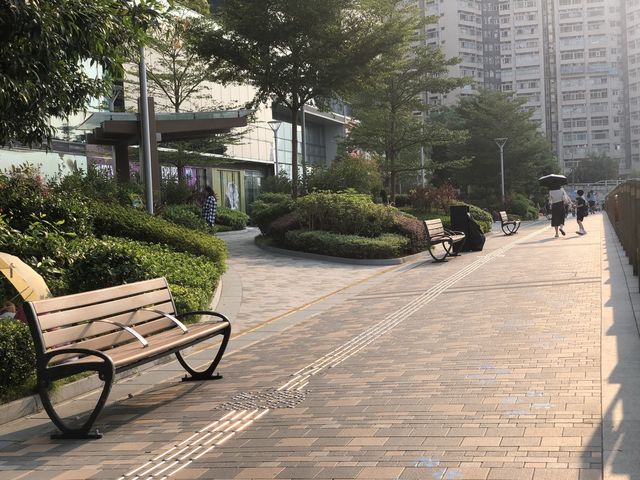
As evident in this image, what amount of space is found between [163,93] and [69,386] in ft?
107

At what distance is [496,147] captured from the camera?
196ft

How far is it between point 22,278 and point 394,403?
3.65 metres

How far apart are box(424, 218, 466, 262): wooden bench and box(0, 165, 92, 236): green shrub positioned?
7951 millimetres

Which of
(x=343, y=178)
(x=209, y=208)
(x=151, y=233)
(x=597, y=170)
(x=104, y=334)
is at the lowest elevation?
(x=104, y=334)

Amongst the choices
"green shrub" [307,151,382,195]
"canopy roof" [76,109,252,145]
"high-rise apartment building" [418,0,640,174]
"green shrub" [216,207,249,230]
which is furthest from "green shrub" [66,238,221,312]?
"high-rise apartment building" [418,0,640,174]

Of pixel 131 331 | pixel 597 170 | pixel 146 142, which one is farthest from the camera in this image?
pixel 597 170

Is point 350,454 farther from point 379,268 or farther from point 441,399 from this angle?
point 379,268

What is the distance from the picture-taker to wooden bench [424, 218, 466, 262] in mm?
16922

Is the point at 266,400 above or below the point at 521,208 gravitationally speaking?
below

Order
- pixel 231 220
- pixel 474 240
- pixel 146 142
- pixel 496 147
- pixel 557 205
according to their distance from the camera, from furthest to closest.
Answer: pixel 496 147 → pixel 231 220 → pixel 557 205 → pixel 474 240 → pixel 146 142

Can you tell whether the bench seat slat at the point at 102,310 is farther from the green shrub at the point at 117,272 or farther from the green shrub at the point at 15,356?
the green shrub at the point at 117,272

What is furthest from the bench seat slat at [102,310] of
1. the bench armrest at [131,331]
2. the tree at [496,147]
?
the tree at [496,147]

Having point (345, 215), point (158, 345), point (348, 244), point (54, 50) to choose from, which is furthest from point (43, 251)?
point (345, 215)

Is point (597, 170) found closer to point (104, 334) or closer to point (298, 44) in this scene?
point (298, 44)
